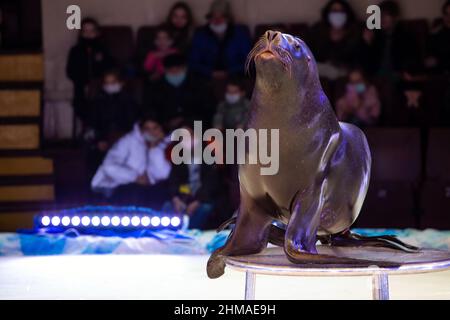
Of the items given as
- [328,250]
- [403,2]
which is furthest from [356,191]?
[403,2]

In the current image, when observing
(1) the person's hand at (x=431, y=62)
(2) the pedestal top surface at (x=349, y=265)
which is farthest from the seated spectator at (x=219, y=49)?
(2) the pedestal top surface at (x=349, y=265)

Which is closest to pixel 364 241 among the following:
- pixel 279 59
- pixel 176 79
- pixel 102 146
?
pixel 279 59

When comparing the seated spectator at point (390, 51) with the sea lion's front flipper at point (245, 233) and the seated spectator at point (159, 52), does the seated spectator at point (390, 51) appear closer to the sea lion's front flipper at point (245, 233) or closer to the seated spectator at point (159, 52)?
the seated spectator at point (159, 52)

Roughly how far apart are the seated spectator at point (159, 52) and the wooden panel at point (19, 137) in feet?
3.72

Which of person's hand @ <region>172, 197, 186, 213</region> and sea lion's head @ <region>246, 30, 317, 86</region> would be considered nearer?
sea lion's head @ <region>246, 30, 317, 86</region>

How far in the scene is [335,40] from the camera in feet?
25.7

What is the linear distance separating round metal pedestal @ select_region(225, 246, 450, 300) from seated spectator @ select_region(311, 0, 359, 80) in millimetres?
5275

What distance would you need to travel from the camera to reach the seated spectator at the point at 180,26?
26.2 ft

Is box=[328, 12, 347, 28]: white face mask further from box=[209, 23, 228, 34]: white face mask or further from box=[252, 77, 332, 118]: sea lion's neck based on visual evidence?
box=[252, 77, 332, 118]: sea lion's neck

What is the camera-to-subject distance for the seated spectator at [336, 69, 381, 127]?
738cm

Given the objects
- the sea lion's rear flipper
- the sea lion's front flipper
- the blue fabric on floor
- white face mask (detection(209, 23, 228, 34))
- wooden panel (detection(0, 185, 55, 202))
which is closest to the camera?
the sea lion's front flipper

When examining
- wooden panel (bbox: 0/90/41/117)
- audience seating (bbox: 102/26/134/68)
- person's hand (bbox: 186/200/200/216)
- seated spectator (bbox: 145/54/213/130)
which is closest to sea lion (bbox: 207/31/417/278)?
person's hand (bbox: 186/200/200/216)

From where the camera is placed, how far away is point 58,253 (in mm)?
5543

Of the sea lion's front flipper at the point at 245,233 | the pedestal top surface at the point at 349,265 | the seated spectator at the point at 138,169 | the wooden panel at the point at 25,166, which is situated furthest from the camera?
the wooden panel at the point at 25,166
